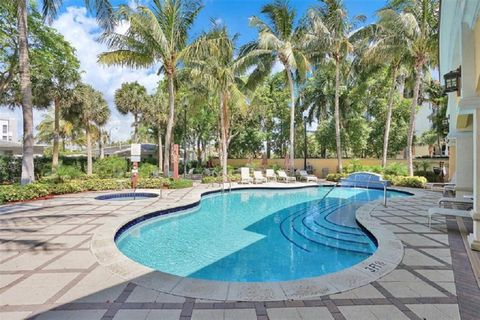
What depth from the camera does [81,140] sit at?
38000 millimetres

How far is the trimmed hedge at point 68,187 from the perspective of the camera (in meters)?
10.2

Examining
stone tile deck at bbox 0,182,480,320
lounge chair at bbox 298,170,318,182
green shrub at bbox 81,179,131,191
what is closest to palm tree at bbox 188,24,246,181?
green shrub at bbox 81,179,131,191

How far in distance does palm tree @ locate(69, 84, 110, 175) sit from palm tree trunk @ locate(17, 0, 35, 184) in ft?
30.6

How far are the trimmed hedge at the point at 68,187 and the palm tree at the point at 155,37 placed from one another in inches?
134

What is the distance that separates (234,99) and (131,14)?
7.05m

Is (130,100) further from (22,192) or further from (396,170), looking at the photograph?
(396,170)

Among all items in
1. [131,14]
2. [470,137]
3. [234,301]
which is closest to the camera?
[234,301]

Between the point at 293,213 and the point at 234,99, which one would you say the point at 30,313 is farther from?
the point at 234,99

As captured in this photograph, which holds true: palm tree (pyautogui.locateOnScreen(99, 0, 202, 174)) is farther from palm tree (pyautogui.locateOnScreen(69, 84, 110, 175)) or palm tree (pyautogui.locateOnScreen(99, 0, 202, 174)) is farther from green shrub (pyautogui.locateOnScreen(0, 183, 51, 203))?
palm tree (pyautogui.locateOnScreen(69, 84, 110, 175))

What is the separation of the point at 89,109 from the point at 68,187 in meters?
9.34

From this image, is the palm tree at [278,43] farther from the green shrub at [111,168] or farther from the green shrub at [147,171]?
the green shrub at [111,168]

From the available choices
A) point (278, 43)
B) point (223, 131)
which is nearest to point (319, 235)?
point (223, 131)

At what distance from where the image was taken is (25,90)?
33.5ft

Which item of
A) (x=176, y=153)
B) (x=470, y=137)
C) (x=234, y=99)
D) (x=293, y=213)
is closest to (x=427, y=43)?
(x=470, y=137)
